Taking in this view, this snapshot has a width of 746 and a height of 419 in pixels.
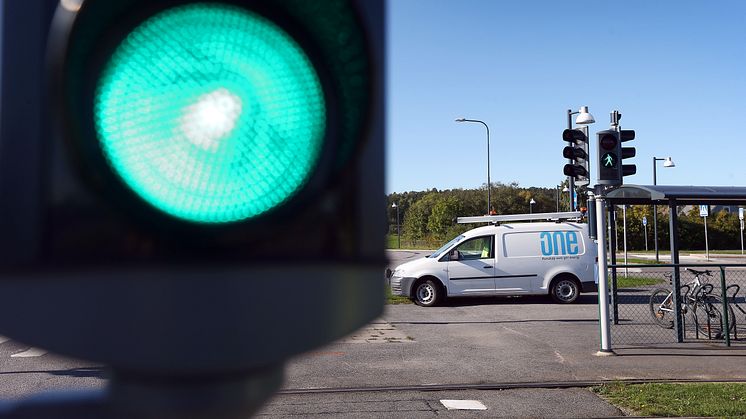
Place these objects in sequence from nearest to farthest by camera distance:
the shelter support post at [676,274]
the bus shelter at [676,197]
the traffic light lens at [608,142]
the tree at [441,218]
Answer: the traffic light lens at [608,142]
the shelter support post at [676,274]
the bus shelter at [676,197]
the tree at [441,218]

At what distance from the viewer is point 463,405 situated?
20.5ft

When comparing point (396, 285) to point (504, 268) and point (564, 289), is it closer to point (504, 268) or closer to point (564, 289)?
point (504, 268)

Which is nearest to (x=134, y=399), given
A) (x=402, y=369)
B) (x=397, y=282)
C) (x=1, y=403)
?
(x=1, y=403)

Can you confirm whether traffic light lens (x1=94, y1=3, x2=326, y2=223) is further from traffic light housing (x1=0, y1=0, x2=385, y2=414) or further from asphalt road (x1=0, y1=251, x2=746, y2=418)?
asphalt road (x1=0, y1=251, x2=746, y2=418)

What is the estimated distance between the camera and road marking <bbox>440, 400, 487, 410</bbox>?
6.13m

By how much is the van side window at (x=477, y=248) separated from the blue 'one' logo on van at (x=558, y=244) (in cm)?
117

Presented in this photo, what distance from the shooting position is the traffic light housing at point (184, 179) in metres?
0.48

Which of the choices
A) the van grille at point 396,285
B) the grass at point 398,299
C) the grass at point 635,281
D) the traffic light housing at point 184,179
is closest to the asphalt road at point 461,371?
the van grille at point 396,285

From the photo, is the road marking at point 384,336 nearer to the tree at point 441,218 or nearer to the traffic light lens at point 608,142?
the traffic light lens at point 608,142

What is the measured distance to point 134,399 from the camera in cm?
52

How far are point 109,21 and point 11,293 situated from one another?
0.21 metres

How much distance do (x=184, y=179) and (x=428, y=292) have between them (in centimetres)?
1506

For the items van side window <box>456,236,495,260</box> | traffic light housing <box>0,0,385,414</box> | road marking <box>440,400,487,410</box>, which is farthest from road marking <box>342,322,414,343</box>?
traffic light housing <box>0,0,385,414</box>

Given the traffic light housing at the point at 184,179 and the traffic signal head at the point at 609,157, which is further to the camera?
the traffic signal head at the point at 609,157
